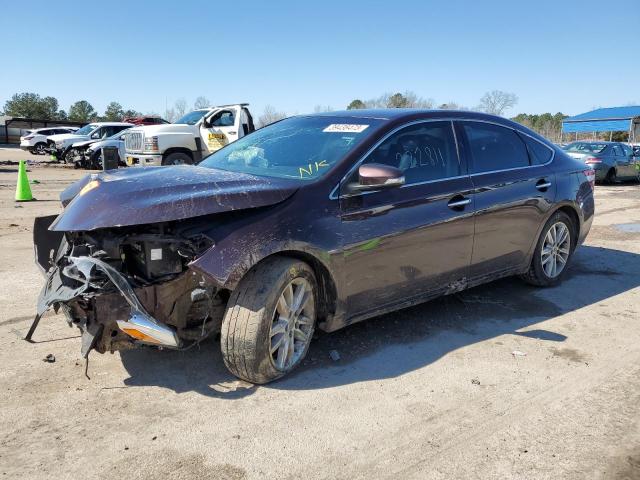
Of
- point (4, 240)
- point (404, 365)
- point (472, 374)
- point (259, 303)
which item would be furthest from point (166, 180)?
point (4, 240)

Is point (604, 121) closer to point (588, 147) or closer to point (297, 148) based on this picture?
point (588, 147)

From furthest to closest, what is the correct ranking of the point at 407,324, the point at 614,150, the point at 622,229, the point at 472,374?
the point at 614,150 < the point at 622,229 < the point at 407,324 < the point at 472,374

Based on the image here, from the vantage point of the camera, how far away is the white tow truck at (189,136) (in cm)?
1434

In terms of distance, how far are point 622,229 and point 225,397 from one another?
852 centimetres

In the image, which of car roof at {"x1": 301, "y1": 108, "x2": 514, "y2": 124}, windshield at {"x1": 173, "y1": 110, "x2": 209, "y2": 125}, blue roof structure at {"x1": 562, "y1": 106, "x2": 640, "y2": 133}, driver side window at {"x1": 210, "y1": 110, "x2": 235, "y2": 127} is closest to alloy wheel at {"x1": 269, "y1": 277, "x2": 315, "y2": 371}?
car roof at {"x1": 301, "y1": 108, "x2": 514, "y2": 124}

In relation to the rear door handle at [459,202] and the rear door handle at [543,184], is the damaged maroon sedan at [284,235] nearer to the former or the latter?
the rear door handle at [459,202]

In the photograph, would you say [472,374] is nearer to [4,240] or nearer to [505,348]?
[505,348]

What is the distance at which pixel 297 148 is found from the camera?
162 inches

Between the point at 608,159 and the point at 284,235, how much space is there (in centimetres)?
1887

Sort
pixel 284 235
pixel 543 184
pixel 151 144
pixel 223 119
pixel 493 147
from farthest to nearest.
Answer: pixel 223 119, pixel 151 144, pixel 543 184, pixel 493 147, pixel 284 235

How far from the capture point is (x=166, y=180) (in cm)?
346

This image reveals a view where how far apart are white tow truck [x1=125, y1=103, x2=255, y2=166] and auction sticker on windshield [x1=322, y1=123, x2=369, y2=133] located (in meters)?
10.3

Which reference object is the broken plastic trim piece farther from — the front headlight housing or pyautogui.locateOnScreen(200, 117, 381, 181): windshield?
the front headlight housing

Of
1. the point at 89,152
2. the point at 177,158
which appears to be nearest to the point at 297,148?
the point at 177,158
